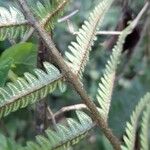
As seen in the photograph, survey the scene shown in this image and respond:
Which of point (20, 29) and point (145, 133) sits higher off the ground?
point (20, 29)

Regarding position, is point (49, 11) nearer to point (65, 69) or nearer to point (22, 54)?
point (65, 69)

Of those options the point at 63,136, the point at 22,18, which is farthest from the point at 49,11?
the point at 63,136

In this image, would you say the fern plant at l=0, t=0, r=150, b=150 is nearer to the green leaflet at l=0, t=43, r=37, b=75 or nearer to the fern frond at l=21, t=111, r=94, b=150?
the fern frond at l=21, t=111, r=94, b=150

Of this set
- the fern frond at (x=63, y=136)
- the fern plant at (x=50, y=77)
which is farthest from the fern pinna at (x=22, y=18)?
the fern frond at (x=63, y=136)

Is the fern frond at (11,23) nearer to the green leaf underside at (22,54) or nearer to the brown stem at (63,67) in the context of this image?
the brown stem at (63,67)

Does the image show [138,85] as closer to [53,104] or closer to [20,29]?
[53,104]

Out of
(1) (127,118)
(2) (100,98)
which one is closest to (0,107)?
(2) (100,98)

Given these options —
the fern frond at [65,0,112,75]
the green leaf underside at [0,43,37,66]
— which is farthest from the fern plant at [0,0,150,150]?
the green leaf underside at [0,43,37,66]
